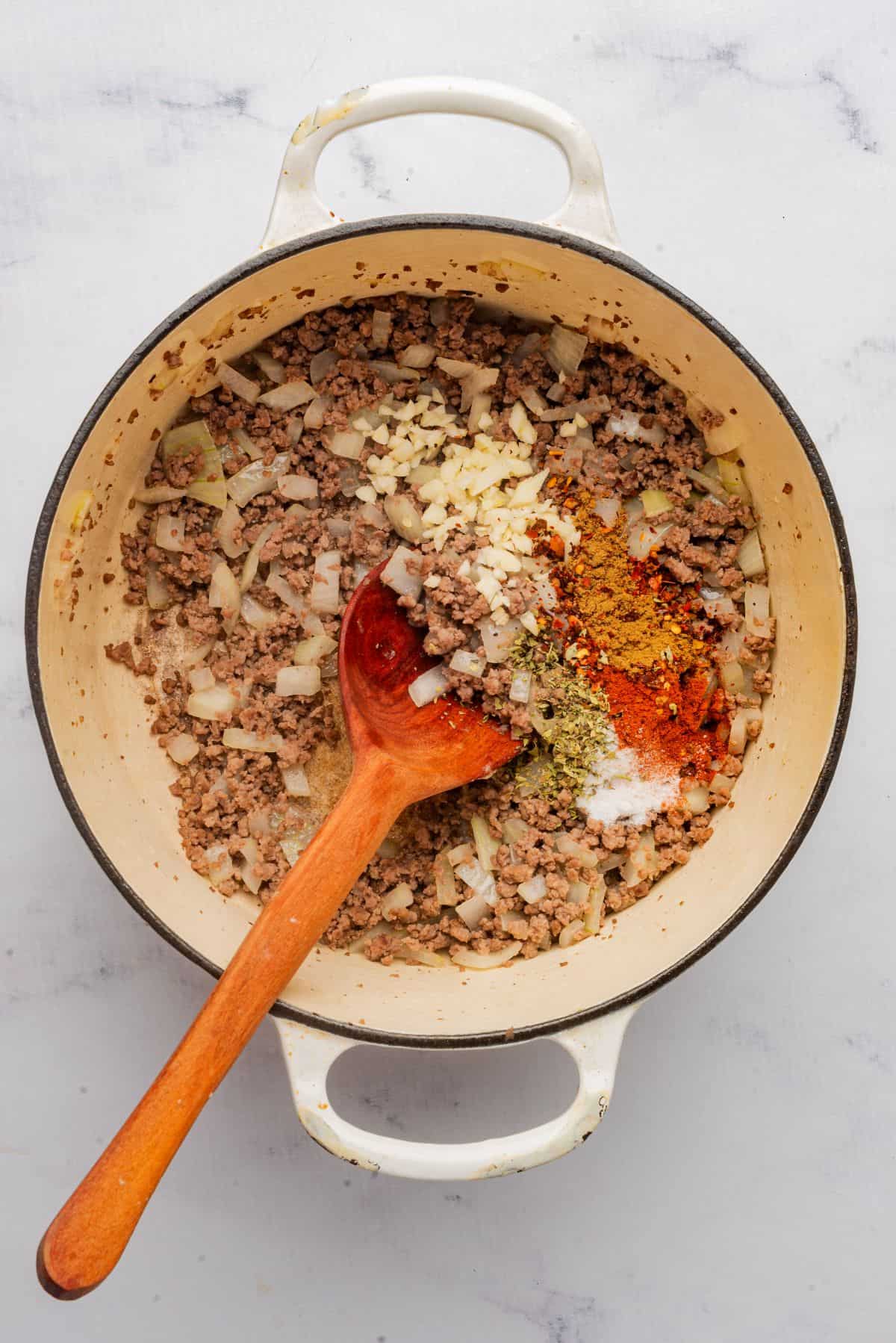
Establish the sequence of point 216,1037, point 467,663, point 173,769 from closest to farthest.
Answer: point 216,1037 < point 467,663 < point 173,769

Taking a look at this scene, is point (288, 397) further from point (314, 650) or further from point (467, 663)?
point (467, 663)

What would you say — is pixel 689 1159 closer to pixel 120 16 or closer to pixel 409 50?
pixel 409 50

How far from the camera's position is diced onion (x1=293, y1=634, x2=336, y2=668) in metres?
1.57

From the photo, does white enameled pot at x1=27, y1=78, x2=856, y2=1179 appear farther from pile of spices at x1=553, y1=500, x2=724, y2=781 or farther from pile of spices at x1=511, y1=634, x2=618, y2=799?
pile of spices at x1=511, y1=634, x2=618, y2=799

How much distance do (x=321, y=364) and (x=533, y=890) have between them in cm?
84

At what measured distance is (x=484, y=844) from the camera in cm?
158

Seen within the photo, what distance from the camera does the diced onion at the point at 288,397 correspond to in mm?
1582

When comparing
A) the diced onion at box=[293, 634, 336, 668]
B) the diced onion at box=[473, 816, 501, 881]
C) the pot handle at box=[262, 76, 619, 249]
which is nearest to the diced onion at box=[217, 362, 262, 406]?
the pot handle at box=[262, 76, 619, 249]

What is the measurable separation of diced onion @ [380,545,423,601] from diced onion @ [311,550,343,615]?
0.29ft

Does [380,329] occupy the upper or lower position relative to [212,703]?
upper

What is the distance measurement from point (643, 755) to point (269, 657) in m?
0.57

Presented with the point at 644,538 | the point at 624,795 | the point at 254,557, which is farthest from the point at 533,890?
the point at 254,557

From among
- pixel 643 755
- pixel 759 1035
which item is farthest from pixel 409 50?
pixel 759 1035

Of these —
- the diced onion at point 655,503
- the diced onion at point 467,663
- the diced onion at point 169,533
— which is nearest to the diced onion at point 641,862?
the diced onion at point 467,663
